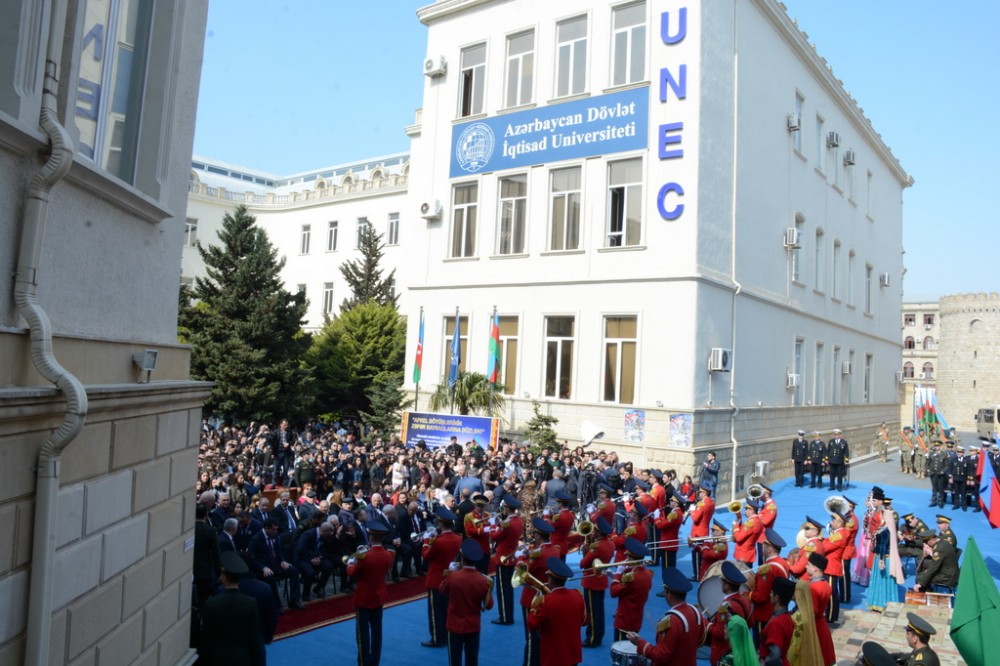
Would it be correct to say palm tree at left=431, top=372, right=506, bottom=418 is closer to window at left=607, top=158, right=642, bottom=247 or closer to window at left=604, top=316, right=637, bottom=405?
window at left=604, top=316, right=637, bottom=405

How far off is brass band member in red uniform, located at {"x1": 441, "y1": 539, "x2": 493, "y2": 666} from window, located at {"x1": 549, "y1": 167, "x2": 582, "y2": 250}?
15.7m

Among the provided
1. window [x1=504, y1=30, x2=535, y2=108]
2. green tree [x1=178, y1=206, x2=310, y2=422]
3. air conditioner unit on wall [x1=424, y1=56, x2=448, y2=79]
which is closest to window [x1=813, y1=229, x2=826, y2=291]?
window [x1=504, y1=30, x2=535, y2=108]

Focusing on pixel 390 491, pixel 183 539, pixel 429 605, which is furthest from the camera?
pixel 390 491

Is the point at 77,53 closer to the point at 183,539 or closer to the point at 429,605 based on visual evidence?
the point at 183,539

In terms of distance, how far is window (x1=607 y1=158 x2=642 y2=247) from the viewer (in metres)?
22.2

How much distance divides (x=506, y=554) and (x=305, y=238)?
38526 millimetres

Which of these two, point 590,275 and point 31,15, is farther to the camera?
point 590,275

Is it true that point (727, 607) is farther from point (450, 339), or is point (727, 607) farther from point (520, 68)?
point (520, 68)

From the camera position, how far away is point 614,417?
2166 centimetres

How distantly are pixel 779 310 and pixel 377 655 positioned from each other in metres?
21.7

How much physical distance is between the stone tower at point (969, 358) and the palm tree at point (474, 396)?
2540 inches

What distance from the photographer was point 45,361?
4645 mm

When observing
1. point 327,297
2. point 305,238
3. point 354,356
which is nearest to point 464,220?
point 354,356

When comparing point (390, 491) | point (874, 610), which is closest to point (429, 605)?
point (390, 491)
